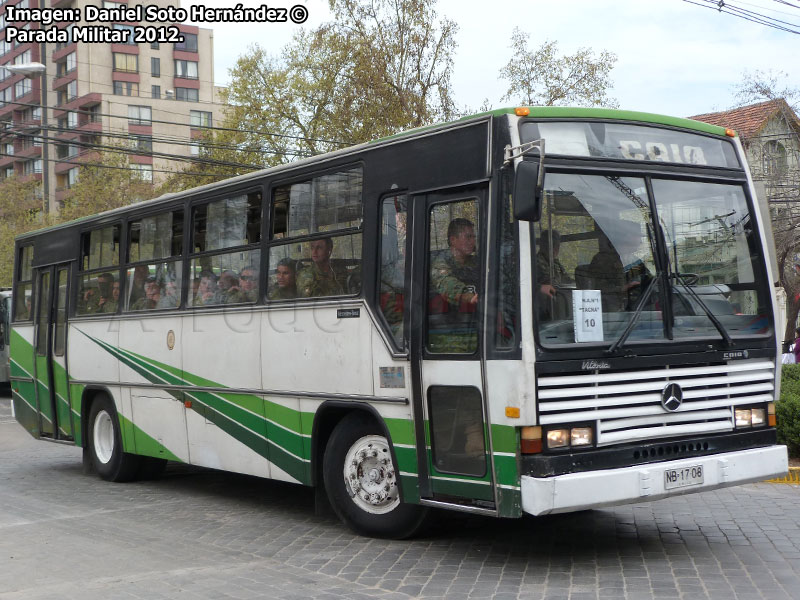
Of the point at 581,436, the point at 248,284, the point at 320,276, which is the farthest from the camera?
the point at 248,284

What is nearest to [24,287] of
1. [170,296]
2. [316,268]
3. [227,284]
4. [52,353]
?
[52,353]

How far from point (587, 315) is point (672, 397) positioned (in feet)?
2.85

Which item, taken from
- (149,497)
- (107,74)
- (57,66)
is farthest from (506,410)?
(57,66)

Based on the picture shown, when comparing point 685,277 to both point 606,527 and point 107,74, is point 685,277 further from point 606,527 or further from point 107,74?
point 107,74

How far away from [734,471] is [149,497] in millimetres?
6278

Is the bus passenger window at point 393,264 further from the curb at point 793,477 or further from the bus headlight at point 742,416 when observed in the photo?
the curb at point 793,477

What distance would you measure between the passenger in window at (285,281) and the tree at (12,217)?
4052 cm

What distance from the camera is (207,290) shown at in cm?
Answer: 1030

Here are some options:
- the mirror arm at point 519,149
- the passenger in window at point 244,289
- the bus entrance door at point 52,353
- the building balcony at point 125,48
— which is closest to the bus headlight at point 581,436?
the mirror arm at point 519,149

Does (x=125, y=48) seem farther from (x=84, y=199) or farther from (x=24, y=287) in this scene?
(x=24, y=287)

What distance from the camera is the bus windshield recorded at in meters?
6.96

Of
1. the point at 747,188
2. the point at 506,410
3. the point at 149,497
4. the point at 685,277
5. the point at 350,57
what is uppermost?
the point at 350,57

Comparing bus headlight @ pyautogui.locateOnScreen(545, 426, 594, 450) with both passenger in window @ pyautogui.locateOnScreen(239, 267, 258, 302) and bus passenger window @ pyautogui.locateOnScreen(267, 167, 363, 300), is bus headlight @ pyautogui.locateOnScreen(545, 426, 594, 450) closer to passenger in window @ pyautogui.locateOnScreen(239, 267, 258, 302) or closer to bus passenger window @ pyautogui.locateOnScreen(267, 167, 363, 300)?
bus passenger window @ pyautogui.locateOnScreen(267, 167, 363, 300)

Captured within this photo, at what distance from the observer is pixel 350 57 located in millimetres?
→ 26172
